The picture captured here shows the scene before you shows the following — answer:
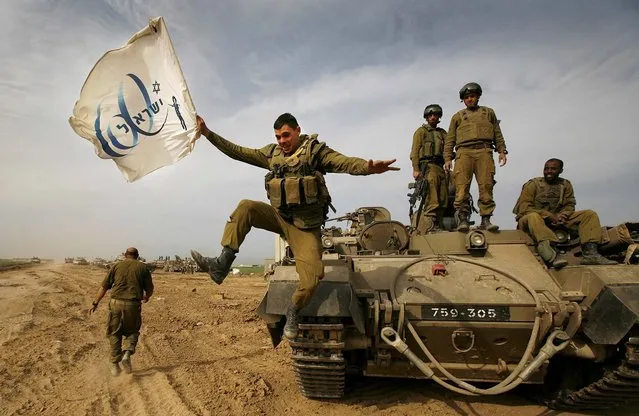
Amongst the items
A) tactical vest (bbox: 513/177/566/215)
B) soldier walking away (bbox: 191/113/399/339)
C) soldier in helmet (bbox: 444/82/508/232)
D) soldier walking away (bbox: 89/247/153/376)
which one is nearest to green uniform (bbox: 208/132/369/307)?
soldier walking away (bbox: 191/113/399/339)

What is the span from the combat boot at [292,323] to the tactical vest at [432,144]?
187 inches

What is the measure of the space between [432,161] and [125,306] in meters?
5.32

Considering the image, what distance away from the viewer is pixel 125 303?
641 cm

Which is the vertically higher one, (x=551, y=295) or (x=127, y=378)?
(x=551, y=295)

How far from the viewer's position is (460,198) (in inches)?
255

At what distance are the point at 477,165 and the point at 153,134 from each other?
14.2 feet

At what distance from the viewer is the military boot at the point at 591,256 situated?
5.08 metres

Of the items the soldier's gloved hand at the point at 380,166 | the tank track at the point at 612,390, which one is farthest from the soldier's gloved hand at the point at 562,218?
the soldier's gloved hand at the point at 380,166

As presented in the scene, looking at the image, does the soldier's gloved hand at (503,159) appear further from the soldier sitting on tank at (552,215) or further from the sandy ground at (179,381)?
the sandy ground at (179,381)

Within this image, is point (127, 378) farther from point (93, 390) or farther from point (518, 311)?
point (518, 311)

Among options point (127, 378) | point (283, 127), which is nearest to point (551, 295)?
point (283, 127)

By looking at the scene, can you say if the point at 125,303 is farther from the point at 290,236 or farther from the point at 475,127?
the point at 475,127

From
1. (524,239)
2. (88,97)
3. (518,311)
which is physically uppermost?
(88,97)

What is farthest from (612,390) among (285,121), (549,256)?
(285,121)
